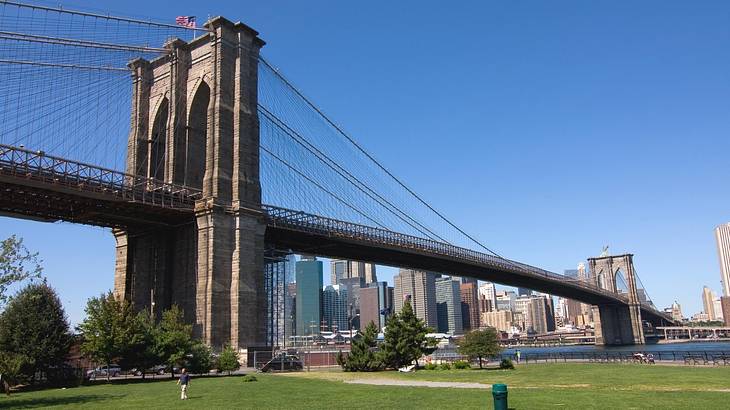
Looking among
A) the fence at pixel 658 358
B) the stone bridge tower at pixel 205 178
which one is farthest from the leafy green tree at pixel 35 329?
the fence at pixel 658 358

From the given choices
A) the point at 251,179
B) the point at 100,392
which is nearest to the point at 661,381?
the point at 100,392

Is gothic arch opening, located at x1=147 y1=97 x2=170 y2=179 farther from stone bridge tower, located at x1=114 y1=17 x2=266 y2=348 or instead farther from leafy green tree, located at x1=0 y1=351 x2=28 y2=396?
leafy green tree, located at x1=0 y1=351 x2=28 y2=396

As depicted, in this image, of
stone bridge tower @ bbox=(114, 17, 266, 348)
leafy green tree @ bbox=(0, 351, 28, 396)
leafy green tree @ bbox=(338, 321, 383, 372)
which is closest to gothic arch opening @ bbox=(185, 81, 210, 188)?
stone bridge tower @ bbox=(114, 17, 266, 348)

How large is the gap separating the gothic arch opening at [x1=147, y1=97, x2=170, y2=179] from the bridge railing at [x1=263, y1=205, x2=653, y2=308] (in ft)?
38.4

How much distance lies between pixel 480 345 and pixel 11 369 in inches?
1301

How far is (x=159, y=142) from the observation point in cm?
6184

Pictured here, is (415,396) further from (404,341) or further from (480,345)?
(480,345)

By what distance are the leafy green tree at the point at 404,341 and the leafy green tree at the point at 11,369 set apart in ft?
82.7

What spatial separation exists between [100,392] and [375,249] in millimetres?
46539

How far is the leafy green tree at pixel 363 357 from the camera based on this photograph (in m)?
48.0

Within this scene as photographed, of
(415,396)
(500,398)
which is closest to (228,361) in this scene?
(415,396)

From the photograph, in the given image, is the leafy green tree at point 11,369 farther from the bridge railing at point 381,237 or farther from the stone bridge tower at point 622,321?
the stone bridge tower at point 622,321

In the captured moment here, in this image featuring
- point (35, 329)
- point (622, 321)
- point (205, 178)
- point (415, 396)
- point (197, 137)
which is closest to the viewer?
point (415, 396)

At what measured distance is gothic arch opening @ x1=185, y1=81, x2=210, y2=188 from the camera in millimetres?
57406
